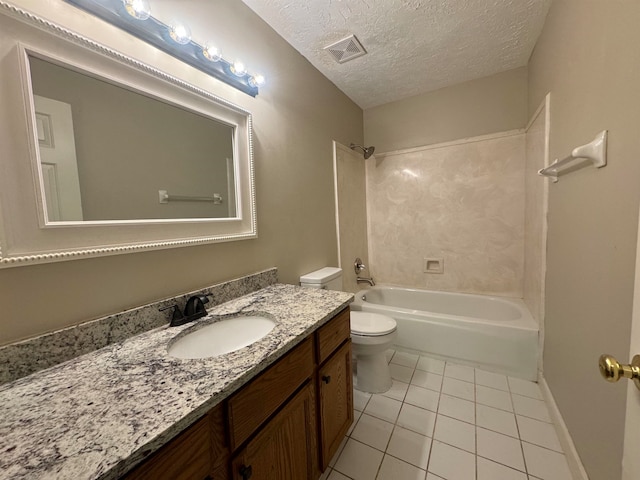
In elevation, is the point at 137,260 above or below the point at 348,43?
below

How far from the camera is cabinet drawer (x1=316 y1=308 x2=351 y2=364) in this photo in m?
1.03

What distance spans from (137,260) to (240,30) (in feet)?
4.19

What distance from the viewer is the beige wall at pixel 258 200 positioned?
0.76 m

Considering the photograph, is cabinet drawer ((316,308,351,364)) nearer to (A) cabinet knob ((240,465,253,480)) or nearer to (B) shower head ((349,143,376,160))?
(A) cabinet knob ((240,465,253,480))

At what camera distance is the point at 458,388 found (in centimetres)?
172

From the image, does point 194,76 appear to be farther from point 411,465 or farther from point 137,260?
point 411,465

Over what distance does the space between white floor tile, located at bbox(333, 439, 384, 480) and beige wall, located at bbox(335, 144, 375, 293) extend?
4.14 ft

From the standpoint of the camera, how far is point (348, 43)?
1695mm

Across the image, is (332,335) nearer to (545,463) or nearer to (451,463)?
(451,463)

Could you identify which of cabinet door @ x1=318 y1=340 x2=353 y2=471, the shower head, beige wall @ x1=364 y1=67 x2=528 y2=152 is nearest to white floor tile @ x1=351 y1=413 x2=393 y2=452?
cabinet door @ x1=318 y1=340 x2=353 y2=471

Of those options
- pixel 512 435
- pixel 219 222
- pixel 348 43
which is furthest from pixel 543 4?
pixel 512 435

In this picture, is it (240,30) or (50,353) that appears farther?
(240,30)

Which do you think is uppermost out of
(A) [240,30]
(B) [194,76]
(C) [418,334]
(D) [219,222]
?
(A) [240,30]

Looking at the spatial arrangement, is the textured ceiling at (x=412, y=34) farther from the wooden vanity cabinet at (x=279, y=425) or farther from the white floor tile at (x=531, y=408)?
the white floor tile at (x=531, y=408)
